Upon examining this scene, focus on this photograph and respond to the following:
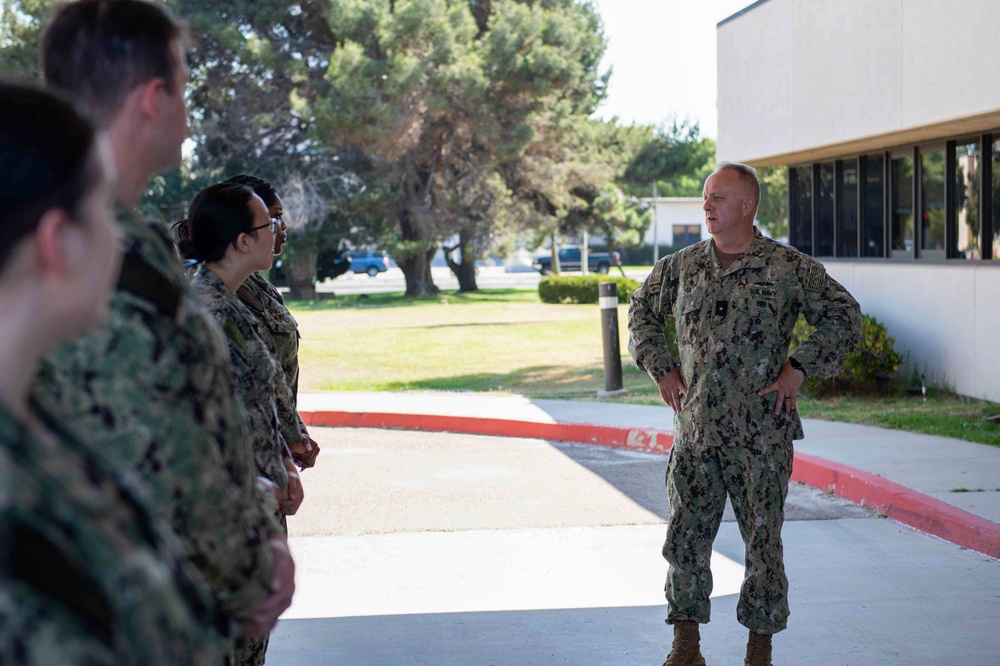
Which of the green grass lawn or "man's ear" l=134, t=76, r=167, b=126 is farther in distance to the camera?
the green grass lawn

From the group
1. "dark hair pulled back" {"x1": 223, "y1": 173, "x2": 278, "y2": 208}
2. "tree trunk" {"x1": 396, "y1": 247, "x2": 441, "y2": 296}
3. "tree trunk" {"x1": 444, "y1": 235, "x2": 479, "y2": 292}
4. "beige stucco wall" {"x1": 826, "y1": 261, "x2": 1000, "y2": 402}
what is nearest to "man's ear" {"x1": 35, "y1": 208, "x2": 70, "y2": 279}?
"dark hair pulled back" {"x1": 223, "y1": 173, "x2": 278, "y2": 208}

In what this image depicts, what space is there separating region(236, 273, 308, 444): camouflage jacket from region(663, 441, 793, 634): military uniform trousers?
1592mm

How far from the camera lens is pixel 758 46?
16.9 m

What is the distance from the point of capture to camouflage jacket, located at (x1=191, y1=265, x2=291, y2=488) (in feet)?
11.6

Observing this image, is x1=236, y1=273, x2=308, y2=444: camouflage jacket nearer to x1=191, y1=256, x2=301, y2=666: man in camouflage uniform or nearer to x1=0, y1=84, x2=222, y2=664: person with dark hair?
x1=191, y1=256, x2=301, y2=666: man in camouflage uniform

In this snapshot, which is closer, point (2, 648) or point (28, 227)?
point (2, 648)

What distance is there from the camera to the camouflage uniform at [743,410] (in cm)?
496

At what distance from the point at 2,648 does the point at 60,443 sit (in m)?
0.32

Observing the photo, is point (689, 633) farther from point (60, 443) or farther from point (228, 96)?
point (228, 96)

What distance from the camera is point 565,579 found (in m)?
6.64

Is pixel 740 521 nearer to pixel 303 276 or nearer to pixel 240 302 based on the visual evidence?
pixel 240 302

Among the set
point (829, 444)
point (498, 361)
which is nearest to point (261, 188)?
point (829, 444)

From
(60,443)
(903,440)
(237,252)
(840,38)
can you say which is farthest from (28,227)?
(840,38)

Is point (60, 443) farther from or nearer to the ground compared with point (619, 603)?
farther from the ground
